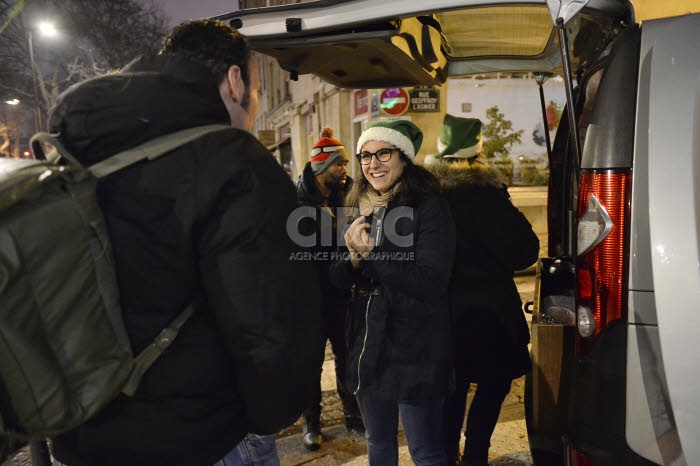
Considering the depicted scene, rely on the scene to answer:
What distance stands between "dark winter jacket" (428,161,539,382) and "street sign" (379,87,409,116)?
6.33 metres

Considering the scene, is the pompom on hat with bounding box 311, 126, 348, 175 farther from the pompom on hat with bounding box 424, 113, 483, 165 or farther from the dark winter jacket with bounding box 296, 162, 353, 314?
the pompom on hat with bounding box 424, 113, 483, 165

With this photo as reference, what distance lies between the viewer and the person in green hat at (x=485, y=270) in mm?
2441

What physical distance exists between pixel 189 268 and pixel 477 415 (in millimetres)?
2053

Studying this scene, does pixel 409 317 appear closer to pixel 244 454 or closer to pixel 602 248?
pixel 602 248

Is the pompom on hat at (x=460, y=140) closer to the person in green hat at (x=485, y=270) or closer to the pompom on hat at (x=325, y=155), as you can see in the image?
the person in green hat at (x=485, y=270)

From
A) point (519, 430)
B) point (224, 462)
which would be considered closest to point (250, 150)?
point (224, 462)

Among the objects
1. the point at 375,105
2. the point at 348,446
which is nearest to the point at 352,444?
the point at 348,446

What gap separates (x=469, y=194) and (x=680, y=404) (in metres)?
1.29

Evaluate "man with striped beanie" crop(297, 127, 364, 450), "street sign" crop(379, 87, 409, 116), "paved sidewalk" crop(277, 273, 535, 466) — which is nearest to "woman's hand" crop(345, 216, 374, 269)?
"man with striped beanie" crop(297, 127, 364, 450)

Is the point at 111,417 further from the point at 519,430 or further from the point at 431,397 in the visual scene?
the point at 519,430

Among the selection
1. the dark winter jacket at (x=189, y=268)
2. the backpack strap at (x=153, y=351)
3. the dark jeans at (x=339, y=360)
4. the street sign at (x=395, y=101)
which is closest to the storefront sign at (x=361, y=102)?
the street sign at (x=395, y=101)

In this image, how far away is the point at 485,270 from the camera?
246 centimetres

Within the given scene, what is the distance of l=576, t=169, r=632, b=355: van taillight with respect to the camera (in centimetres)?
155

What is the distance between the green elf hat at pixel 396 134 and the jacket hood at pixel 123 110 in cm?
121
